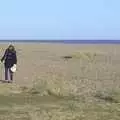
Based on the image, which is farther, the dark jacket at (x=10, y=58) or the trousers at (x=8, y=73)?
the trousers at (x=8, y=73)

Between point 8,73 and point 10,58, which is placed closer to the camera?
point 10,58

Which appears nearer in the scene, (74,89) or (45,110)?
(45,110)

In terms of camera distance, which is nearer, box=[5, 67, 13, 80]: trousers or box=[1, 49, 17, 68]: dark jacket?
box=[1, 49, 17, 68]: dark jacket

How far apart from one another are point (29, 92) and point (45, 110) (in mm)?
3411

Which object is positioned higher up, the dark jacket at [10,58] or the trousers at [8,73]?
the dark jacket at [10,58]

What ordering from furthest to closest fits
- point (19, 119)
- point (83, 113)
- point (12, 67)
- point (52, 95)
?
point (12, 67)
point (52, 95)
point (83, 113)
point (19, 119)

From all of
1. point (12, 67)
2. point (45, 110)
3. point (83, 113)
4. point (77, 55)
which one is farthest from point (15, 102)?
point (77, 55)

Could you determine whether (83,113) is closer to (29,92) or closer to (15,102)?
(15,102)

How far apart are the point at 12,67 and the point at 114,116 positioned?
828 centimetres

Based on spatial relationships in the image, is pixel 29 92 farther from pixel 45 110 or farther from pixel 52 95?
pixel 45 110

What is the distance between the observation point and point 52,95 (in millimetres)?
16016

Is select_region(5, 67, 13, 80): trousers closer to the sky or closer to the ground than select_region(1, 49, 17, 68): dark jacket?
closer to the ground

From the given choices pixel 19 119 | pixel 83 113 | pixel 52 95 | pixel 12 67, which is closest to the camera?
pixel 19 119

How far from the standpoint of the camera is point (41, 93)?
1620 centimetres
